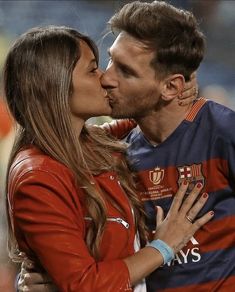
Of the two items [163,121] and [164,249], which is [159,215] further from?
[163,121]

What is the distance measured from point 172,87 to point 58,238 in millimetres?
542

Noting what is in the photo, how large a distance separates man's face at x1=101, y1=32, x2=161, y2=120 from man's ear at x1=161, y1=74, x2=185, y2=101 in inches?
0.7

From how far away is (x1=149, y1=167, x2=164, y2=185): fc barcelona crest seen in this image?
155cm

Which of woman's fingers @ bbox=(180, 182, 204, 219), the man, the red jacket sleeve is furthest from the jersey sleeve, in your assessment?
the red jacket sleeve

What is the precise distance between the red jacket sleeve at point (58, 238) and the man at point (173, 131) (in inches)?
10.2

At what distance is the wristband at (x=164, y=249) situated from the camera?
54.7 inches

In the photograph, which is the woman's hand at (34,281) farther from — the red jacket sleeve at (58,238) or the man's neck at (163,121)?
the man's neck at (163,121)

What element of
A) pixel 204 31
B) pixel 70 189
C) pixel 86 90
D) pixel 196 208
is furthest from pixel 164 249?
pixel 204 31

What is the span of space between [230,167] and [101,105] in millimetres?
348

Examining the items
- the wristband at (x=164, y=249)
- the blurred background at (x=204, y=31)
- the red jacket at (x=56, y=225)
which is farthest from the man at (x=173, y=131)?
the blurred background at (x=204, y=31)

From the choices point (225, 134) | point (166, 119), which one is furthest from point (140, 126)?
point (225, 134)

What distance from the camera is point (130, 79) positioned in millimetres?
1562

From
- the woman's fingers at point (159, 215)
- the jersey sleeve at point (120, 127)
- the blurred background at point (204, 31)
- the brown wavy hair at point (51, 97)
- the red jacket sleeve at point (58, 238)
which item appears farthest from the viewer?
the blurred background at point (204, 31)

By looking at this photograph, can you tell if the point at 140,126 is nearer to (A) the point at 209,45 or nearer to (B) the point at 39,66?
(B) the point at 39,66
